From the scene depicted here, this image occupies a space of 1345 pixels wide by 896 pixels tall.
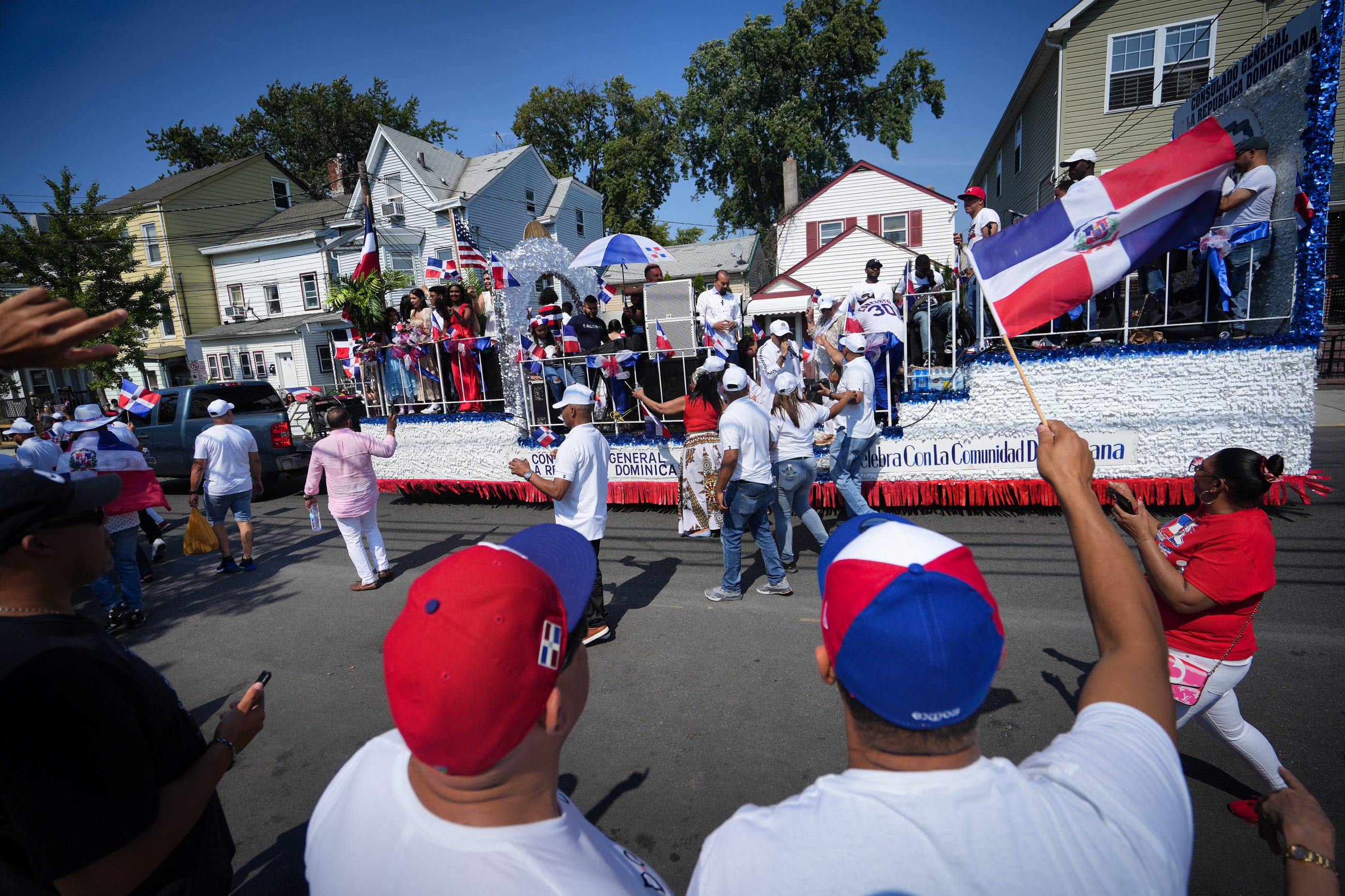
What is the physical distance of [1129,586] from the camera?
1.38m

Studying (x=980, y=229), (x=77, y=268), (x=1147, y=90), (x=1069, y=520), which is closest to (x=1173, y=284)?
(x=980, y=229)

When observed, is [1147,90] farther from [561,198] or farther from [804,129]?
[561,198]

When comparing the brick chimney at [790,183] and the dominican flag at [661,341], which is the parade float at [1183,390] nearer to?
the dominican flag at [661,341]

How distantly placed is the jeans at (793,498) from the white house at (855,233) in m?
16.4

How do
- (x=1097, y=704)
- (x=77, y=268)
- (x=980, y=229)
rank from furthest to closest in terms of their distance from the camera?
(x=77, y=268) < (x=980, y=229) < (x=1097, y=704)

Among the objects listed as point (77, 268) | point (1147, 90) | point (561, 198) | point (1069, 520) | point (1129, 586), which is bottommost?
point (1129, 586)

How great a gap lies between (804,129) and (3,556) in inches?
1358

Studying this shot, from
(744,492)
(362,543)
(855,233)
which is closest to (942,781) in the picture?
(744,492)

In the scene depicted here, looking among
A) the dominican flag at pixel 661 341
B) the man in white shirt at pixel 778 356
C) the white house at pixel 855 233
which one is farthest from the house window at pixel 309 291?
the man in white shirt at pixel 778 356

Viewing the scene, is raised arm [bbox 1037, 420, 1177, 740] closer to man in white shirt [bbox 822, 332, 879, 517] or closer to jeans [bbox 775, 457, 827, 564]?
jeans [bbox 775, 457, 827, 564]

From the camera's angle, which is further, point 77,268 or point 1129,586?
point 77,268

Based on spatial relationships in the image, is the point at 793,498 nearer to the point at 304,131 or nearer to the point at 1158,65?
the point at 1158,65

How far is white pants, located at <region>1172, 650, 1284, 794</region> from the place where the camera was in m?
2.66

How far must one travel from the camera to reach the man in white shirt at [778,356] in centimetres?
845
